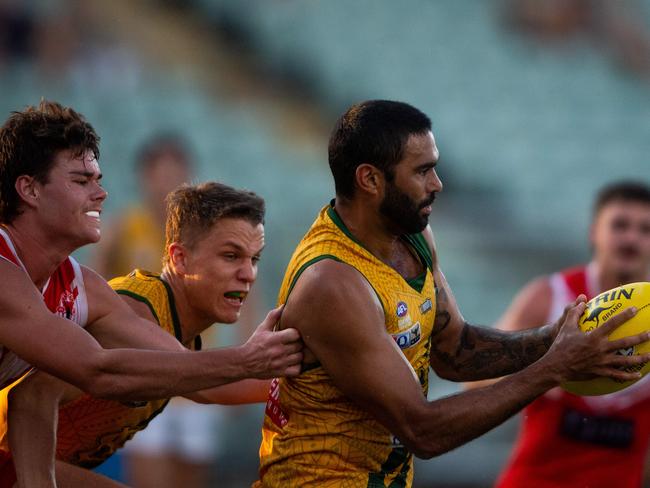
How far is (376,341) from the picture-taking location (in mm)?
4184

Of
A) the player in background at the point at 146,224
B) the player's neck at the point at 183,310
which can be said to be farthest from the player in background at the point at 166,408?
the player's neck at the point at 183,310

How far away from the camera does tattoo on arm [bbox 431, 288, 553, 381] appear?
4.80 metres

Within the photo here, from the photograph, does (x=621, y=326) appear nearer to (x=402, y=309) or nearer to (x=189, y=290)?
(x=402, y=309)

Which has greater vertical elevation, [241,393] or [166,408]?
[166,408]

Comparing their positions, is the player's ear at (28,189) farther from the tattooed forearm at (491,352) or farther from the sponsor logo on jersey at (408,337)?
the tattooed forearm at (491,352)

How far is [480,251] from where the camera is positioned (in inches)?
465

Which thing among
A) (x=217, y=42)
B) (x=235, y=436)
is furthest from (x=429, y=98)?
(x=235, y=436)

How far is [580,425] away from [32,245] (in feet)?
10.6

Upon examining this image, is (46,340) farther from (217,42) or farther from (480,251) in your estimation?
(217,42)

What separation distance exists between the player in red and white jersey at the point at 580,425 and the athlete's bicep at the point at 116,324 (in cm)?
254

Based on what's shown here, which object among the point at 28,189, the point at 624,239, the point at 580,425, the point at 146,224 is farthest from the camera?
the point at 146,224

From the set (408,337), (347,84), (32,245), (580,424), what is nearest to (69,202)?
(32,245)

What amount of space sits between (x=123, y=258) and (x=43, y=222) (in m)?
4.50

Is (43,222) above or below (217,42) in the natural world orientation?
below
